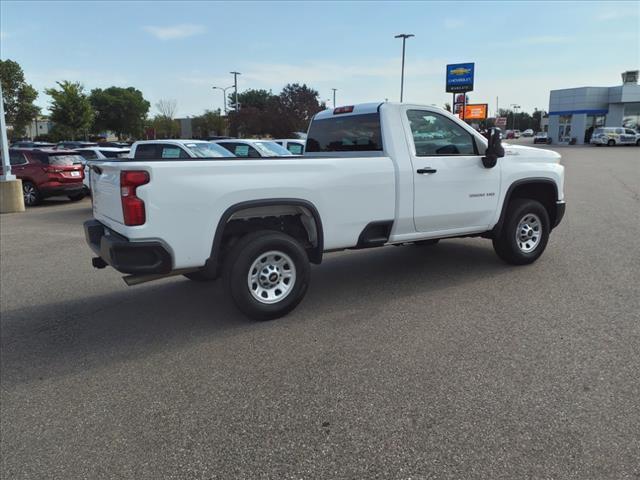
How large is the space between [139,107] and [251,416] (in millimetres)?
93797

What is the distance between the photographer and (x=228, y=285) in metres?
4.51

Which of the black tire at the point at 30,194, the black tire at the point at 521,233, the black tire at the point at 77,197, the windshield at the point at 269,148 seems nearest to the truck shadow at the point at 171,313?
the black tire at the point at 521,233

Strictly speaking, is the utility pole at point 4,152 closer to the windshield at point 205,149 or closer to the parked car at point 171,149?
the parked car at point 171,149

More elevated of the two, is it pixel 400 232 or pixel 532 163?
pixel 532 163

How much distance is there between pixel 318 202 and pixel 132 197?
1640 millimetres

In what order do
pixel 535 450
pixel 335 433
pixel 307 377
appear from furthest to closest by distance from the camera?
pixel 307 377
pixel 335 433
pixel 535 450

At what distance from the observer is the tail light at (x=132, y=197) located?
3.93 meters

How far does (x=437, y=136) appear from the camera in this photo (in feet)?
18.5

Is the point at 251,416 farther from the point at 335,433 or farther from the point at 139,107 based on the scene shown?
the point at 139,107

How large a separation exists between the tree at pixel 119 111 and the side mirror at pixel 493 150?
8968cm

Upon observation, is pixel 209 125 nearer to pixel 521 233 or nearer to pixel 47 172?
pixel 47 172

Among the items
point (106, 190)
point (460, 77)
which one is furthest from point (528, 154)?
point (460, 77)

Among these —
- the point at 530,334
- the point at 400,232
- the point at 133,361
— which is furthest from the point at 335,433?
the point at 400,232

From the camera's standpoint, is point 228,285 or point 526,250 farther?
point 526,250
